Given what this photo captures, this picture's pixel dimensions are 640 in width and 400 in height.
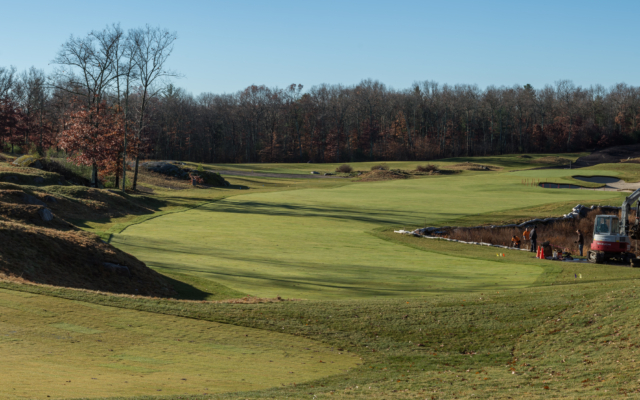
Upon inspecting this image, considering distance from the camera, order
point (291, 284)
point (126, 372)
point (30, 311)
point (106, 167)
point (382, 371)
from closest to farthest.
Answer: point (126, 372) → point (382, 371) → point (30, 311) → point (291, 284) → point (106, 167)

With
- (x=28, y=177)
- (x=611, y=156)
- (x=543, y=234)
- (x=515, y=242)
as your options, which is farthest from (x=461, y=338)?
(x=611, y=156)

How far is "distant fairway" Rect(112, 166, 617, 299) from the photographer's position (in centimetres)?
1906

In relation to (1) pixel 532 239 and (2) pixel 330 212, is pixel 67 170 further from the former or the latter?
(1) pixel 532 239

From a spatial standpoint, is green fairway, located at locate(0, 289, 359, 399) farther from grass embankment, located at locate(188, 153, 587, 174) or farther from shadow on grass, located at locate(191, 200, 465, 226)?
grass embankment, located at locate(188, 153, 587, 174)

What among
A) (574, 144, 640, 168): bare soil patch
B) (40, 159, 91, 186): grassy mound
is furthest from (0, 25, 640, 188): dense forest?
(40, 159, 91, 186): grassy mound

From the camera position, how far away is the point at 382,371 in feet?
34.9

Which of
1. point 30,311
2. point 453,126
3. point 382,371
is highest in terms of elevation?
point 453,126

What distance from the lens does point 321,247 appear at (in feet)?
88.7

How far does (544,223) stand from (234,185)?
41855 millimetres

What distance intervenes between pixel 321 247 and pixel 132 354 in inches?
688

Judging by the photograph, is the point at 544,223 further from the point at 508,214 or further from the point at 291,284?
the point at 291,284

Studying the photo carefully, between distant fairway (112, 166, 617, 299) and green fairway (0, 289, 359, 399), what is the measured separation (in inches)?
208

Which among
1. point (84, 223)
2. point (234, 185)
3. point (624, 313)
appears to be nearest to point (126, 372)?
point (624, 313)

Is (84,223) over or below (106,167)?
below
